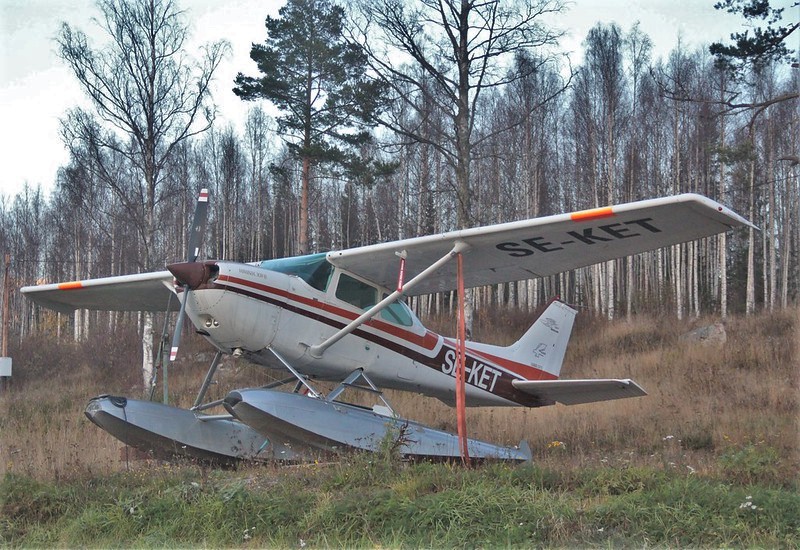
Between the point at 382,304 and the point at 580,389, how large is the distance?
118 inches

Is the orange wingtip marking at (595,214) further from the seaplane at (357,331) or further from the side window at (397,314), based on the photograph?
the side window at (397,314)

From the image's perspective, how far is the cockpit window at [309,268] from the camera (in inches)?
359

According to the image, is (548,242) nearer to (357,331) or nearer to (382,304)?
(382,304)

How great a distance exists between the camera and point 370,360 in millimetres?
9500

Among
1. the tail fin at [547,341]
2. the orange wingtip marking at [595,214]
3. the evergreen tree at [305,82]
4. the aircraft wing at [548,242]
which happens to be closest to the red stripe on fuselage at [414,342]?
the tail fin at [547,341]

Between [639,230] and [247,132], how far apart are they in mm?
33173

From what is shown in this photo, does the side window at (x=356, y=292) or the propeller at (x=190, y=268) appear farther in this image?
the side window at (x=356, y=292)

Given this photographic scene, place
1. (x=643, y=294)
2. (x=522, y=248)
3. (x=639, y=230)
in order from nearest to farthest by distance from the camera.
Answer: (x=639, y=230) → (x=522, y=248) → (x=643, y=294)

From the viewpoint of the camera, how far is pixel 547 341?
11320 millimetres

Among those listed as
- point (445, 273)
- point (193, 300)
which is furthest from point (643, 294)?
point (193, 300)

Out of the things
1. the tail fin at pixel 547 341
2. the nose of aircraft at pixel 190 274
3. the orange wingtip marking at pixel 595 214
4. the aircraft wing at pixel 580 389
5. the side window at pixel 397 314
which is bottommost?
the aircraft wing at pixel 580 389

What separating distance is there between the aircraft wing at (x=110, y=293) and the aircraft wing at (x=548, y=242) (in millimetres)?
2985

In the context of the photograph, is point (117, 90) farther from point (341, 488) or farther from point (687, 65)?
point (687, 65)

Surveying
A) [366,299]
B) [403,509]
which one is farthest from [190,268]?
[403,509]
